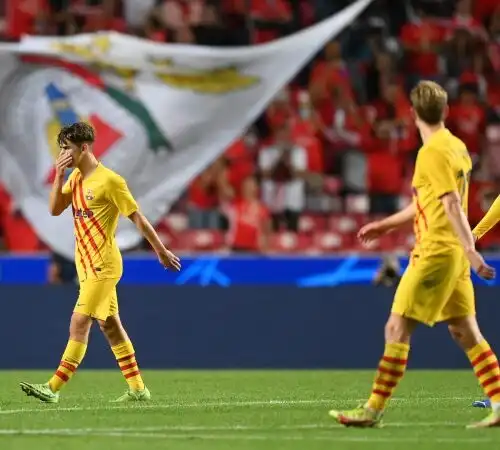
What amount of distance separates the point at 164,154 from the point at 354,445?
9.52 m

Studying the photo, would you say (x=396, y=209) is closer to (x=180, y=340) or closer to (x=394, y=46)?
(x=394, y=46)

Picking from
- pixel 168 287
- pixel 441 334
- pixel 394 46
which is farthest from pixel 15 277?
pixel 394 46

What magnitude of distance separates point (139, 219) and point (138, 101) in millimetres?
7112

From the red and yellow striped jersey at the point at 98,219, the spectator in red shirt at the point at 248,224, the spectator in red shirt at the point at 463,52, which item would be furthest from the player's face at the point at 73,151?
the spectator in red shirt at the point at 463,52

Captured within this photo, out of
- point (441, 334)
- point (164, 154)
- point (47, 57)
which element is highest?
point (47, 57)

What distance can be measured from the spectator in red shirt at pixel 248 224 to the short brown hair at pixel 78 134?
19.5ft

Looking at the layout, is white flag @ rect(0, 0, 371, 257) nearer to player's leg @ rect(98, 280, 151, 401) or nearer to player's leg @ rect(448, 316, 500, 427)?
player's leg @ rect(98, 280, 151, 401)

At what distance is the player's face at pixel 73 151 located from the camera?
927 cm

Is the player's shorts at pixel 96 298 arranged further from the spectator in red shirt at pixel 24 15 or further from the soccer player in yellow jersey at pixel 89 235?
the spectator in red shirt at pixel 24 15

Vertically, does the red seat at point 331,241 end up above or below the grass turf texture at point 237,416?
below

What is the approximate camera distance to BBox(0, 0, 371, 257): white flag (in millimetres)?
15617

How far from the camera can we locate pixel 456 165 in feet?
23.8

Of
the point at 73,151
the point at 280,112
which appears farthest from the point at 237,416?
the point at 280,112

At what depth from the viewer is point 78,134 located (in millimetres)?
9219
